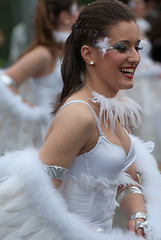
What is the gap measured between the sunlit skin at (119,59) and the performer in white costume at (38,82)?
2.01 meters

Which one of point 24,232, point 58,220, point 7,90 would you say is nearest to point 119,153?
point 58,220

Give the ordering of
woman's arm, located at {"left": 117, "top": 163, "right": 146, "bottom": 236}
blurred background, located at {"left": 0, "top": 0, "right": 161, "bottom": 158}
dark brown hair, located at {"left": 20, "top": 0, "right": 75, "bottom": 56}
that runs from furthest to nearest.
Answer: blurred background, located at {"left": 0, "top": 0, "right": 161, "bottom": 158}, dark brown hair, located at {"left": 20, "top": 0, "right": 75, "bottom": 56}, woman's arm, located at {"left": 117, "top": 163, "right": 146, "bottom": 236}

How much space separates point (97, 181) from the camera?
6.56 feet

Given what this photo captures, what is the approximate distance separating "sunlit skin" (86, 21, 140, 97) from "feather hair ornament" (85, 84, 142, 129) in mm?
83

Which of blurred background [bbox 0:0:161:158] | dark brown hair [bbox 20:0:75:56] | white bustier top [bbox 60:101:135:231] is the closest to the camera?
white bustier top [bbox 60:101:135:231]

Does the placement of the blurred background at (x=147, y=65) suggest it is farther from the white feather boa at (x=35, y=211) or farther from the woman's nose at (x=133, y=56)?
the white feather boa at (x=35, y=211)

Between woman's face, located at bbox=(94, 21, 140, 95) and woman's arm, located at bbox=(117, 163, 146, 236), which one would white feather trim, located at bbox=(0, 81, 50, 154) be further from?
woman's face, located at bbox=(94, 21, 140, 95)

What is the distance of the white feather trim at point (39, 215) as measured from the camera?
184 centimetres

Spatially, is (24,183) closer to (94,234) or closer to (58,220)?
(58,220)

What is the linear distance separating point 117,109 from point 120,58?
0.84ft

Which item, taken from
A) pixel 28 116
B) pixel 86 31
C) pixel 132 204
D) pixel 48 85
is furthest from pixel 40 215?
pixel 48 85

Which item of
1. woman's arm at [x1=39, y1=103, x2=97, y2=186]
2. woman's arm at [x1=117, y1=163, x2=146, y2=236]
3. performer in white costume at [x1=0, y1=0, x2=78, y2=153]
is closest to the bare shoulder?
woman's arm at [x1=39, y1=103, x2=97, y2=186]

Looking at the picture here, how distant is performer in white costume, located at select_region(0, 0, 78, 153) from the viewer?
13.1ft

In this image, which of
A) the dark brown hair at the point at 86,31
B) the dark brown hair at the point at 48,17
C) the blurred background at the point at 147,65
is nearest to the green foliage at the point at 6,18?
the blurred background at the point at 147,65
